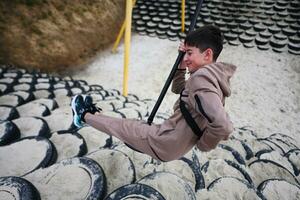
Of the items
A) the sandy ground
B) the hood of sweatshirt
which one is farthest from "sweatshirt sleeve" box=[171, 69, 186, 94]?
the sandy ground

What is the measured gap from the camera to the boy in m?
1.60

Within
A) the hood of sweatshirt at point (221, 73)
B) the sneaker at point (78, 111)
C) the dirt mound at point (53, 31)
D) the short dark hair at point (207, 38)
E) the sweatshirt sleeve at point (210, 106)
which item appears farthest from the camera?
the dirt mound at point (53, 31)

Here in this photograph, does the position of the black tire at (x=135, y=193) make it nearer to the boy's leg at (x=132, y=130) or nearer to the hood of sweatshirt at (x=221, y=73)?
the boy's leg at (x=132, y=130)

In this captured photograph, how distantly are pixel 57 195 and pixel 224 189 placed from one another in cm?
147

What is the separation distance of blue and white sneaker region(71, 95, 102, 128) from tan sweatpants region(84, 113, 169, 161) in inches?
7.9

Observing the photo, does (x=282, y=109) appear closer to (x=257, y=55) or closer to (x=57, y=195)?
(x=257, y=55)

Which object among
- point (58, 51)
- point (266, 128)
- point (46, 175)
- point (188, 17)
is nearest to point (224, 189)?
point (46, 175)

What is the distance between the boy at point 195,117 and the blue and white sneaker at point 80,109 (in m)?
0.20

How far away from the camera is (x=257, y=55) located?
7086 millimetres

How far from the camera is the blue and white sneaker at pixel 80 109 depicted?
7.98ft

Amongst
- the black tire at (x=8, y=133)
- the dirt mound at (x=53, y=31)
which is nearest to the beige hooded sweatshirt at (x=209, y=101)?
the black tire at (x=8, y=133)

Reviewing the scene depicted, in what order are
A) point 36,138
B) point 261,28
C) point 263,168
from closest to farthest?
point 36,138
point 263,168
point 261,28

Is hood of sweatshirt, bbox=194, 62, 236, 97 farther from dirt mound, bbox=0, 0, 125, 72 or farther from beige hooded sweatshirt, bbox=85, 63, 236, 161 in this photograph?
dirt mound, bbox=0, 0, 125, 72

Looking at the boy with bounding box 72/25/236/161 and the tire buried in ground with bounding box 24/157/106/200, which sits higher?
the boy with bounding box 72/25/236/161
